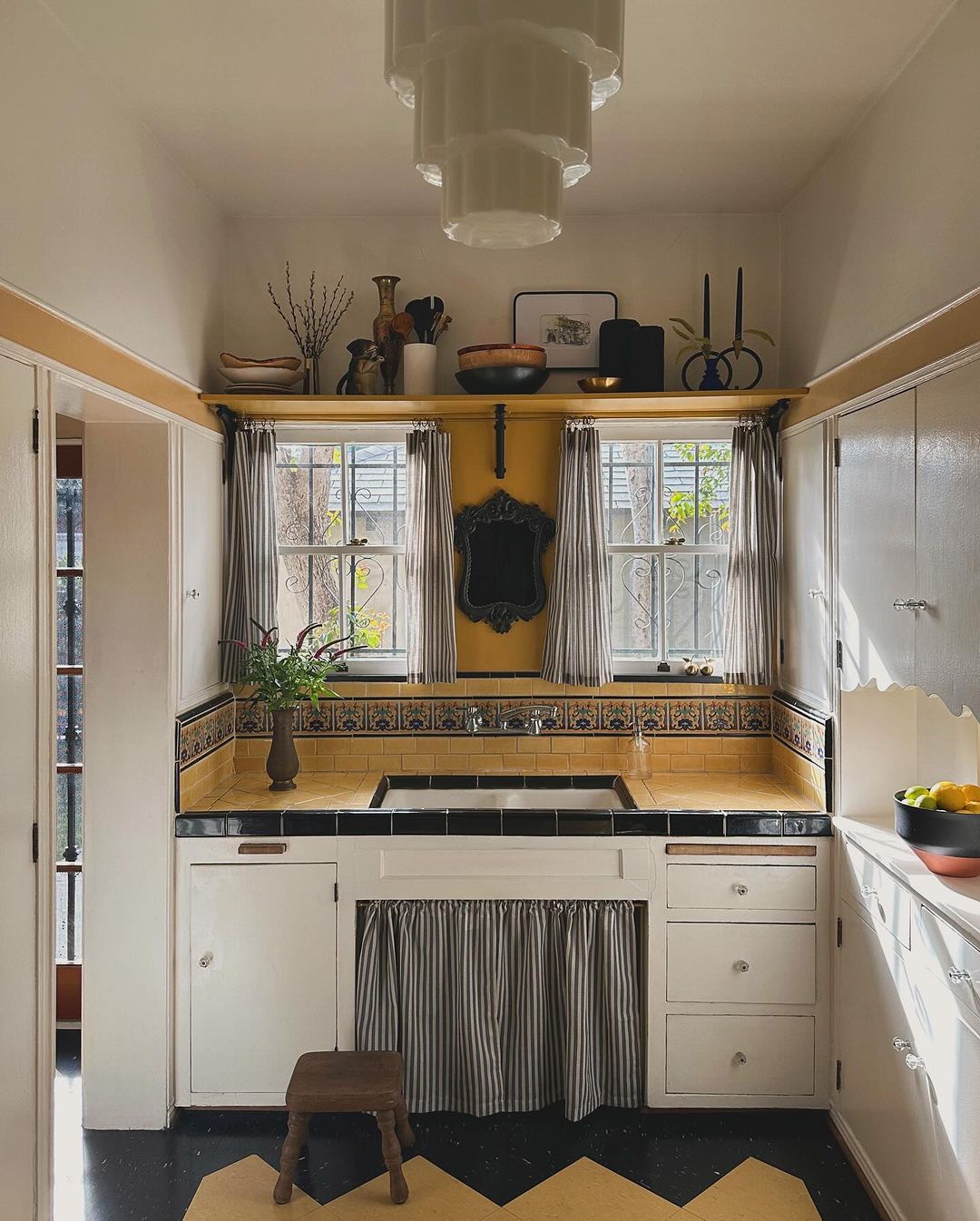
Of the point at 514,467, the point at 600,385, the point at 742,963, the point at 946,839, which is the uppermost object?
the point at 600,385

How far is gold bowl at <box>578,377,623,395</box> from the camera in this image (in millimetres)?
3361

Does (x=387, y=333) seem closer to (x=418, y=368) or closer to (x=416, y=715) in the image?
(x=418, y=368)

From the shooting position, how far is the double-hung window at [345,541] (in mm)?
3684

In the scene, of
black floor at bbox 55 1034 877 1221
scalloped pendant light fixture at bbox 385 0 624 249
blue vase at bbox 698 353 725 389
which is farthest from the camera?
blue vase at bbox 698 353 725 389

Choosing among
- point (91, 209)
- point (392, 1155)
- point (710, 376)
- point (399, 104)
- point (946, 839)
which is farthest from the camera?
point (710, 376)

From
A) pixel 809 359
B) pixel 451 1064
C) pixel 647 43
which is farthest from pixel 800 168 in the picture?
pixel 451 1064

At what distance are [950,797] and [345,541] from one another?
90.5 inches

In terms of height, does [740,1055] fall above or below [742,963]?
below

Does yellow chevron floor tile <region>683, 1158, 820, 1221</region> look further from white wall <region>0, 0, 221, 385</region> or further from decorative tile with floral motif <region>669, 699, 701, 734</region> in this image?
white wall <region>0, 0, 221, 385</region>

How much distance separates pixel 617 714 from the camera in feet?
12.0

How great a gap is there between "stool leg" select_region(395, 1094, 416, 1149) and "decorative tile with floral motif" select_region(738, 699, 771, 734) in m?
1.82

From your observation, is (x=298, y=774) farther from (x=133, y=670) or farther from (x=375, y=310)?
(x=375, y=310)

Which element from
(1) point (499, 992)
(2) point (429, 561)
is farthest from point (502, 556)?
(1) point (499, 992)

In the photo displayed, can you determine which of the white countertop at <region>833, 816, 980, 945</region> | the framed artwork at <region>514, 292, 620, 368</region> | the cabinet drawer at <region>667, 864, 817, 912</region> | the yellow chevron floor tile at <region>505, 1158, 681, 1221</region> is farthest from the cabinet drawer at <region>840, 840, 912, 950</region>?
the framed artwork at <region>514, 292, 620, 368</region>
